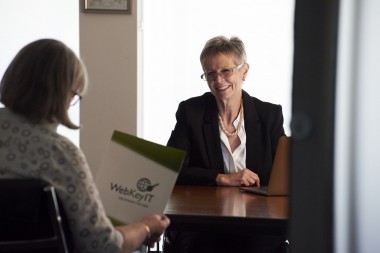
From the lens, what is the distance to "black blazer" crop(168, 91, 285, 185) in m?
2.64

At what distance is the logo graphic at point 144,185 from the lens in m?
1.77

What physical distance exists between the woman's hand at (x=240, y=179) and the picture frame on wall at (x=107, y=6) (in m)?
1.68

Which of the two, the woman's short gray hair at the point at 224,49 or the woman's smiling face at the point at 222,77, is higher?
the woman's short gray hair at the point at 224,49

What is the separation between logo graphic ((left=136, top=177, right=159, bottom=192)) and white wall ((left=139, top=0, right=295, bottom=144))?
7.26ft

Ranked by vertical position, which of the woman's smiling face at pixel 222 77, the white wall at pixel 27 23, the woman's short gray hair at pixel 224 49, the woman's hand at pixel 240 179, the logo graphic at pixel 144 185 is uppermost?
the white wall at pixel 27 23

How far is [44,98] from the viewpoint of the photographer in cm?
154

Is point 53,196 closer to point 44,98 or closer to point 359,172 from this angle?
point 44,98

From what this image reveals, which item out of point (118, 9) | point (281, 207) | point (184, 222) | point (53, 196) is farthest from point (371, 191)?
point (118, 9)

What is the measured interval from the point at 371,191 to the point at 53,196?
0.96m

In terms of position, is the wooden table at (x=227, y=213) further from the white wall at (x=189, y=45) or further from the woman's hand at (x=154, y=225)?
the white wall at (x=189, y=45)

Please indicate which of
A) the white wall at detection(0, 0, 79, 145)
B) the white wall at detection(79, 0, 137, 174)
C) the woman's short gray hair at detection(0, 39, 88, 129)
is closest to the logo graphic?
the woman's short gray hair at detection(0, 39, 88, 129)

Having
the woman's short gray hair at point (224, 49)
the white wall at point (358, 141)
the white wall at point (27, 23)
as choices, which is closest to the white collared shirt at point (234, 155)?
the woman's short gray hair at point (224, 49)

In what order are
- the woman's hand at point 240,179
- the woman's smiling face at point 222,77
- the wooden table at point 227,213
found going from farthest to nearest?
the woman's smiling face at point 222,77, the woman's hand at point 240,179, the wooden table at point 227,213

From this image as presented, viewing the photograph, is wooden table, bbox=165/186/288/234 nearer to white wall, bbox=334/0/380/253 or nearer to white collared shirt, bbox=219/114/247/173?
white collared shirt, bbox=219/114/247/173
